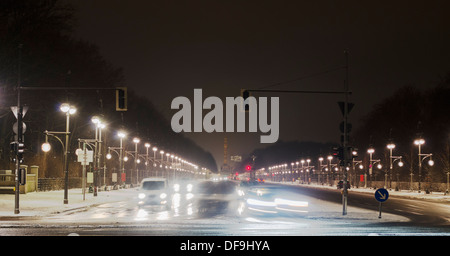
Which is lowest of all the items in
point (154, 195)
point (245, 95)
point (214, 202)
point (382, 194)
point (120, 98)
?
point (214, 202)

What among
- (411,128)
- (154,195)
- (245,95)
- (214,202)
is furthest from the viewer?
(411,128)

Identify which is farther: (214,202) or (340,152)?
(214,202)

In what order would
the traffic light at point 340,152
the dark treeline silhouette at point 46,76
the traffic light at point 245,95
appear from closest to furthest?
the traffic light at point 340,152 → the traffic light at point 245,95 → the dark treeline silhouette at point 46,76

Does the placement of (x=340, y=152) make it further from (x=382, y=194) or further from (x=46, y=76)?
(x=46, y=76)

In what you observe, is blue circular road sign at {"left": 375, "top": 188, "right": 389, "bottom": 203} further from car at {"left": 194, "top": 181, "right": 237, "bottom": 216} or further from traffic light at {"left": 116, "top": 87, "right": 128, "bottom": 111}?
traffic light at {"left": 116, "top": 87, "right": 128, "bottom": 111}

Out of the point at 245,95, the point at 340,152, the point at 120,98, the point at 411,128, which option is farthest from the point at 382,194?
the point at 411,128

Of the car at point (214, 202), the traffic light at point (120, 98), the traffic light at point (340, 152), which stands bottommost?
the car at point (214, 202)

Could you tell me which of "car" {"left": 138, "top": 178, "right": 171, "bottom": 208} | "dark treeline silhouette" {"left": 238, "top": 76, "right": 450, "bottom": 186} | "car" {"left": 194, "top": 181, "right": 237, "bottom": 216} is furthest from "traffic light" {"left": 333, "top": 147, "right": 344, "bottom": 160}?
"dark treeline silhouette" {"left": 238, "top": 76, "right": 450, "bottom": 186}

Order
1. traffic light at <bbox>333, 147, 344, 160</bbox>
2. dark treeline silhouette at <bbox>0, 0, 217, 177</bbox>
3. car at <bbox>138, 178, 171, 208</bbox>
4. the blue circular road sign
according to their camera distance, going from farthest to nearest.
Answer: dark treeline silhouette at <bbox>0, 0, 217, 177</bbox>
car at <bbox>138, 178, 171, 208</bbox>
traffic light at <bbox>333, 147, 344, 160</bbox>
the blue circular road sign

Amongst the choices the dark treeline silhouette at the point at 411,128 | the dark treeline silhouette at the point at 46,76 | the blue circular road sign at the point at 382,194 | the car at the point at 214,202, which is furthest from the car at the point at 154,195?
the dark treeline silhouette at the point at 411,128

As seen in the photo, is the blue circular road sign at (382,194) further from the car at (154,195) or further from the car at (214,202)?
the car at (154,195)

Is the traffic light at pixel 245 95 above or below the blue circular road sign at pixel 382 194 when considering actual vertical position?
above
